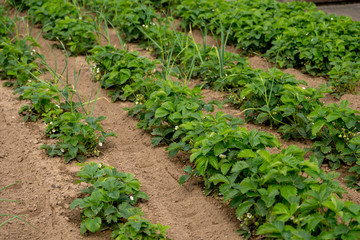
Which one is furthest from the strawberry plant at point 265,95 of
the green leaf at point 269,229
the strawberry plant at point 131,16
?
the strawberry plant at point 131,16

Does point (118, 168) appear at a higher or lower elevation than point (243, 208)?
lower

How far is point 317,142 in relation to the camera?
154 inches

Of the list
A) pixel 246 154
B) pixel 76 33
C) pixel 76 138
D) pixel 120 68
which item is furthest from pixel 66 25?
pixel 246 154

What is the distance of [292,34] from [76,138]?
2.96 meters

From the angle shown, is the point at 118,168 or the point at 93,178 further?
the point at 118,168

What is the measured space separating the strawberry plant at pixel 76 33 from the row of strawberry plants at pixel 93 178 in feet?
4.30

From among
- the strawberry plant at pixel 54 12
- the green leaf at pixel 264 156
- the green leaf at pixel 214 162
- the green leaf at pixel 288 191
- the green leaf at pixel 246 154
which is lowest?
the strawberry plant at pixel 54 12

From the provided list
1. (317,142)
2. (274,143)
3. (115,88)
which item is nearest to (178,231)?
(274,143)

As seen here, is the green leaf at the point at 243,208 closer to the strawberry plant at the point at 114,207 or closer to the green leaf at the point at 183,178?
the strawberry plant at the point at 114,207

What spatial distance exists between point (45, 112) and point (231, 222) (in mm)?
2290

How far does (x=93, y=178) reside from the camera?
3334 millimetres

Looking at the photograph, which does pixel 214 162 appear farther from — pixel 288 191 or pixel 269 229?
pixel 269 229

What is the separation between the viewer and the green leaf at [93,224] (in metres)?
3.02

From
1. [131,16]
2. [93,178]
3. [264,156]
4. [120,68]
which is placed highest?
[264,156]
